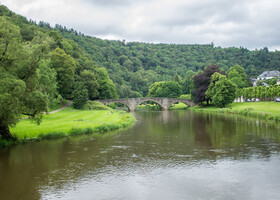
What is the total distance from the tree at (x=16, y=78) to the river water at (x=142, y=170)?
3.44m

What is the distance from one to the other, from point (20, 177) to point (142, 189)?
26.2 feet

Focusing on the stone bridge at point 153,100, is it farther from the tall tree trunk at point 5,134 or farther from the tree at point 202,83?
the tall tree trunk at point 5,134

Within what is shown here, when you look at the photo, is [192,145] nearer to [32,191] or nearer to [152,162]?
[152,162]

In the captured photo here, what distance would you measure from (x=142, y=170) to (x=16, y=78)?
14.5 meters

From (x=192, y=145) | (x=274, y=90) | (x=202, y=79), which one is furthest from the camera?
(x=202, y=79)

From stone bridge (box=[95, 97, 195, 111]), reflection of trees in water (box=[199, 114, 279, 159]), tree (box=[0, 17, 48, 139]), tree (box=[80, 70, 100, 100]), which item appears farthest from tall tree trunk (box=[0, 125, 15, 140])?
stone bridge (box=[95, 97, 195, 111])

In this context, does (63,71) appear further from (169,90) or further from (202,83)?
(169,90)

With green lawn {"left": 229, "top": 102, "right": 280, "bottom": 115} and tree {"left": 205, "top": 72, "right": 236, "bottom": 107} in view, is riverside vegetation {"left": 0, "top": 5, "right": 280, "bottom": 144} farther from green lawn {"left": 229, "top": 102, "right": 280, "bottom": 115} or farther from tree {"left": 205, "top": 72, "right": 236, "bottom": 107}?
green lawn {"left": 229, "top": 102, "right": 280, "bottom": 115}

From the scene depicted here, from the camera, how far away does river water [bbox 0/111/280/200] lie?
579 inches

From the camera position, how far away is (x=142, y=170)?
1842 centimetres

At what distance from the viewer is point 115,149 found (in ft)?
81.4

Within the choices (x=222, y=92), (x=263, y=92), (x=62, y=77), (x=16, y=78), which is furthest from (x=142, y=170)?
(x=263, y=92)

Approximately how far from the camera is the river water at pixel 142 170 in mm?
14695

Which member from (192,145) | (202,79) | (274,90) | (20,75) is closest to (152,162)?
(192,145)
